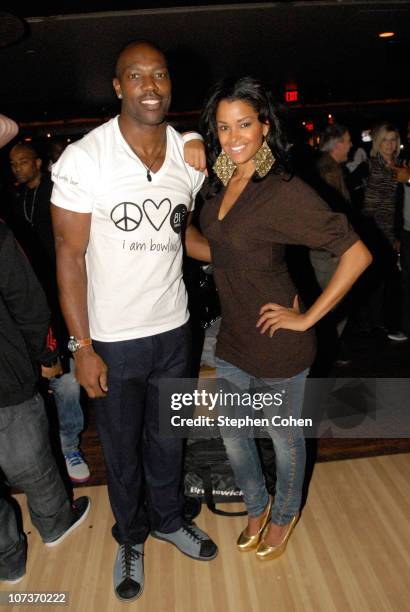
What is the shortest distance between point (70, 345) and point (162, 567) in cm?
97

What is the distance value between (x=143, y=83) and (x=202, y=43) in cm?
526

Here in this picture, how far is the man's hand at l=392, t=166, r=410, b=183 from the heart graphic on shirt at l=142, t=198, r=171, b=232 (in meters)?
2.67

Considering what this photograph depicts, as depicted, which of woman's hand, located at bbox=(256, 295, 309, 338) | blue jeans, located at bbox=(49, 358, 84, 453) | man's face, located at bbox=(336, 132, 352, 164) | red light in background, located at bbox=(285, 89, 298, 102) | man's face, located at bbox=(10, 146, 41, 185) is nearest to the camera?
woman's hand, located at bbox=(256, 295, 309, 338)

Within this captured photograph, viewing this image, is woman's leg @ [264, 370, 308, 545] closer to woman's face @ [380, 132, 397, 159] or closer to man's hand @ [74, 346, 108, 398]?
man's hand @ [74, 346, 108, 398]

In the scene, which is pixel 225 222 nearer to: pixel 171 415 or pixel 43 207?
pixel 171 415

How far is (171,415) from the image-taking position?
6.48 ft

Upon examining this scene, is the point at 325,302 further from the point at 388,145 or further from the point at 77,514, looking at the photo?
the point at 388,145

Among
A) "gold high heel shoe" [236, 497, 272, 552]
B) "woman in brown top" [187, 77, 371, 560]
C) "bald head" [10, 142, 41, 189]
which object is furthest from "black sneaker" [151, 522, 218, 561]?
"bald head" [10, 142, 41, 189]

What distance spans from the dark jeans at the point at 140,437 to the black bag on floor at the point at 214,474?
0.17 metres

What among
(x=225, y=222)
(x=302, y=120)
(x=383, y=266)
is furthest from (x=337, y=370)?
(x=302, y=120)

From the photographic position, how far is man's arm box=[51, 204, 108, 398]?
1.56 m

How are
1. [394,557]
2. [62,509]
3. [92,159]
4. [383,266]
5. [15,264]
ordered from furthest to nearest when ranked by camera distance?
[383,266] → [62,509] → [394,557] → [15,264] → [92,159]
